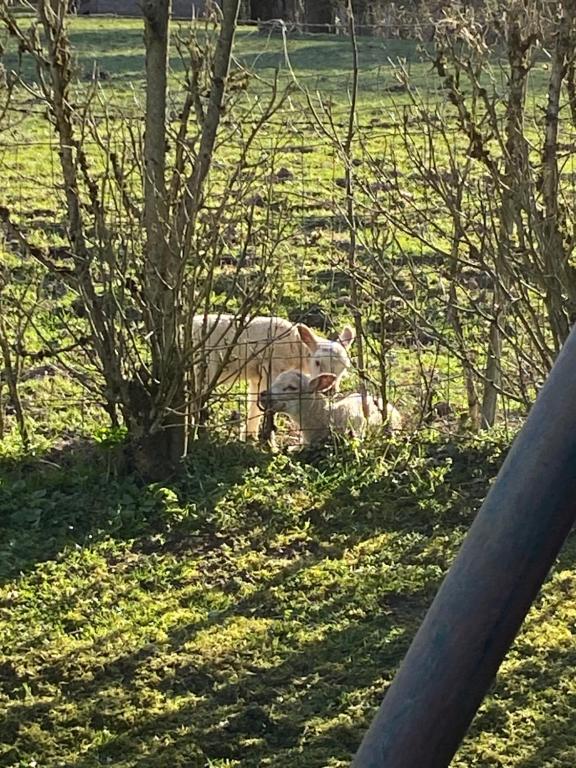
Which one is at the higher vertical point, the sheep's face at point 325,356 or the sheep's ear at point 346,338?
the sheep's ear at point 346,338

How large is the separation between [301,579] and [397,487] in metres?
1.02

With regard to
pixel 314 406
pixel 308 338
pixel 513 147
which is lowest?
pixel 314 406

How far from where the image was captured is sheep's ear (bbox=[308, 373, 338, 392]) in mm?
6992

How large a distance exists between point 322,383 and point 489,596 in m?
5.50

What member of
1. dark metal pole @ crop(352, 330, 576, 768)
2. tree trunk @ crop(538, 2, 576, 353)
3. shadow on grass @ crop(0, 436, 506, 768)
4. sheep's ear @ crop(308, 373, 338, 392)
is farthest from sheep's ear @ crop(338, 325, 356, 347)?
dark metal pole @ crop(352, 330, 576, 768)

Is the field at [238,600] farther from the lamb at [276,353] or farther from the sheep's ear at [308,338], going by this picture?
the sheep's ear at [308,338]

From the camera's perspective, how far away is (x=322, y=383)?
702 cm

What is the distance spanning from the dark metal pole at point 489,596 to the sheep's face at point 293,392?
5297mm

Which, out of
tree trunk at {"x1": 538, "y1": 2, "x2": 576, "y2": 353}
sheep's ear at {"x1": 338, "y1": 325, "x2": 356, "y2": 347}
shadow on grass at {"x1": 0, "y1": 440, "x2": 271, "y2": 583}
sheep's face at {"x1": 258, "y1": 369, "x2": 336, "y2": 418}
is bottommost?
shadow on grass at {"x1": 0, "y1": 440, "x2": 271, "y2": 583}

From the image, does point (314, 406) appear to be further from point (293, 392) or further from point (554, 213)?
point (554, 213)

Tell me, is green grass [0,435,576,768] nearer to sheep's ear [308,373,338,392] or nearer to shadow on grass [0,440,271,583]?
shadow on grass [0,440,271,583]

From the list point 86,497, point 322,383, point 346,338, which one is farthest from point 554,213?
point 346,338

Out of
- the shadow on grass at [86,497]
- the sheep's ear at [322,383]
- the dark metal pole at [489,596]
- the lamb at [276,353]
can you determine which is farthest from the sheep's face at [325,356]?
the dark metal pole at [489,596]

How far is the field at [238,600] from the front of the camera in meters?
3.98
